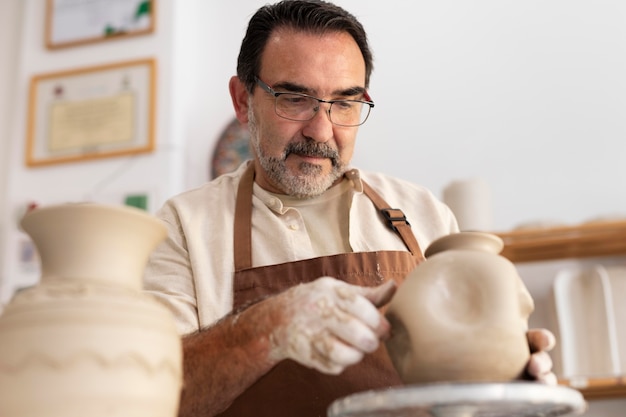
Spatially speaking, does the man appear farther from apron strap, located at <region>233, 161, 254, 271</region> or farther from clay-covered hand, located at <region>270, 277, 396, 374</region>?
clay-covered hand, located at <region>270, 277, 396, 374</region>

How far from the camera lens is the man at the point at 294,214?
1492 millimetres

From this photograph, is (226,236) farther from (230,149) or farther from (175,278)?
(230,149)

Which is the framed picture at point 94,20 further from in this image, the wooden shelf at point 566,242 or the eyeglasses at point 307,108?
the wooden shelf at point 566,242

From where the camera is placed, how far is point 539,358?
43.2 inches

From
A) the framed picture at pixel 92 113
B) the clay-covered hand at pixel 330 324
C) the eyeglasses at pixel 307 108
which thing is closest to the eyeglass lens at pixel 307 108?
the eyeglasses at pixel 307 108

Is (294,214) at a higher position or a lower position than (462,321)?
higher

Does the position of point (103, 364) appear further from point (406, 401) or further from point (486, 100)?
point (486, 100)

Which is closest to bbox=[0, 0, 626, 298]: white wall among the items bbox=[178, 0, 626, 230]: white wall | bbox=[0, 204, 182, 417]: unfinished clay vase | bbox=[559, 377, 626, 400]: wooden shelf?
bbox=[178, 0, 626, 230]: white wall

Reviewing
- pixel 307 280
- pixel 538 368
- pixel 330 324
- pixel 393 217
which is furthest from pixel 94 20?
pixel 538 368

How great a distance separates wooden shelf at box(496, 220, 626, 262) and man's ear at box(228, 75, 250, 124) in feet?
3.02

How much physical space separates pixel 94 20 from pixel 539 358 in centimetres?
252

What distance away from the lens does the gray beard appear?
1.72 metres

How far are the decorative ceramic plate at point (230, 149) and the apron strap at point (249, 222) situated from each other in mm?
964

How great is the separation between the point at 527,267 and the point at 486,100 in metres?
0.58
